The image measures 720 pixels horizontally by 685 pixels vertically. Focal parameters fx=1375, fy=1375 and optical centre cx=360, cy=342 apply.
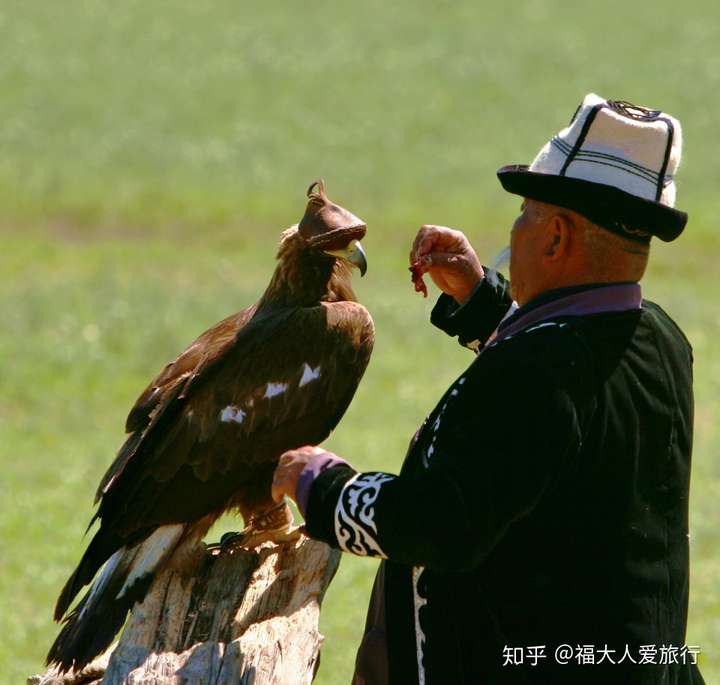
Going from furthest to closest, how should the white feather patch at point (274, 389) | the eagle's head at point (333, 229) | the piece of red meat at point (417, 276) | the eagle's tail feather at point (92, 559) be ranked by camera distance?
the white feather patch at point (274, 389) → the eagle's head at point (333, 229) → the eagle's tail feather at point (92, 559) → the piece of red meat at point (417, 276)

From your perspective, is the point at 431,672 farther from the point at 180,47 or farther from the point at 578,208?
the point at 180,47

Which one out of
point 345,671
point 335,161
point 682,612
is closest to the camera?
point 682,612

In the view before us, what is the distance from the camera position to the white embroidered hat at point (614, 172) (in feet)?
9.89

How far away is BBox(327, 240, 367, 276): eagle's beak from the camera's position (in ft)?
15.4

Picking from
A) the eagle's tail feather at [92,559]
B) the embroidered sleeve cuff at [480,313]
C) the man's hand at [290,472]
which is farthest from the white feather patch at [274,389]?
the man's hand at [290,472]

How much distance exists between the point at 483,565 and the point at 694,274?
15.8 m

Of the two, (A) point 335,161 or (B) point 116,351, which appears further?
(A) point 335,161

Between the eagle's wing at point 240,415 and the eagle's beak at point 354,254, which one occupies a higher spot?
the eagle's beak at point 354,254

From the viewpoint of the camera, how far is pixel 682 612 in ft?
10.9

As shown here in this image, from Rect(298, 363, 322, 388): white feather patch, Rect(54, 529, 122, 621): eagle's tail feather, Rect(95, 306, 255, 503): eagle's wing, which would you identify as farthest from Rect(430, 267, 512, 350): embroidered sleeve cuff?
Rect(54, 529, 122, 621): eagle's tail feather

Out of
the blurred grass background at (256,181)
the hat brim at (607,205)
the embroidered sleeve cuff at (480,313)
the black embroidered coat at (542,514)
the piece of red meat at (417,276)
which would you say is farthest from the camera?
the blurred grass background at (256,181)

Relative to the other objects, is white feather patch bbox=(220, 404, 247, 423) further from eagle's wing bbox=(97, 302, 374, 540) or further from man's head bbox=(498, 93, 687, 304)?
man's head bbox=(498, 93, 687, 304)

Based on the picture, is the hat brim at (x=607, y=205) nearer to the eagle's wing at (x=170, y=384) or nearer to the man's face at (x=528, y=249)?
the man's face at (x=528, y=249)

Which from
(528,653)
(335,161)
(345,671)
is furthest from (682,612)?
(335,161)
